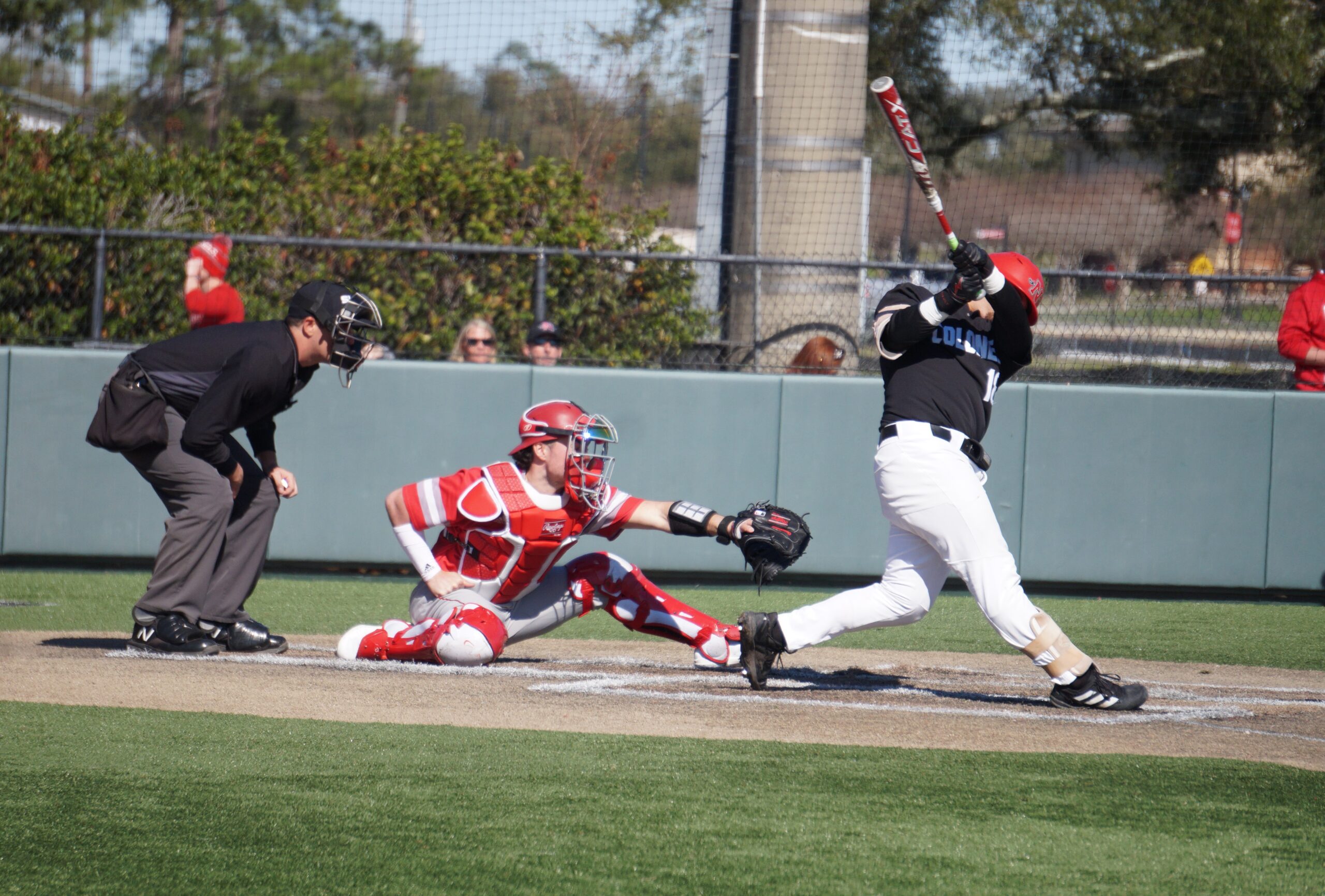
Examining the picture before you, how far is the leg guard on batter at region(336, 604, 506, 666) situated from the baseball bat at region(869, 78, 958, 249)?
2322 millimetres

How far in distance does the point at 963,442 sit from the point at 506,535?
5.83 feet

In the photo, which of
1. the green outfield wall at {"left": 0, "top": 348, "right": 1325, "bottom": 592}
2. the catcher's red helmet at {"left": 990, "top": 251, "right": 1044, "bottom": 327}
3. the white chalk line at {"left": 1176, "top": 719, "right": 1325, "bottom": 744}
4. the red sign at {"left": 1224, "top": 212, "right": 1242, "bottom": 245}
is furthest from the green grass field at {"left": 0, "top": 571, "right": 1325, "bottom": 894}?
the red sign at {"left": 1224, "top": 212, "right": 1242, "bottom": 245}

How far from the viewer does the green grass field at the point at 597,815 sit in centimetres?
289

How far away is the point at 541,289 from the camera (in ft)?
28.0

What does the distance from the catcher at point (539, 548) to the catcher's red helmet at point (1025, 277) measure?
A: 1169mm

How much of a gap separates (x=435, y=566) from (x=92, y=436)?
1.46 meters

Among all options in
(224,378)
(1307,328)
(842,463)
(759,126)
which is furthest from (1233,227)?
(224,378)

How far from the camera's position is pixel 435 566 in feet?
17.2

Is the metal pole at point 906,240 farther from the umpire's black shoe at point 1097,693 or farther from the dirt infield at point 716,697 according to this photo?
the umpire's black shoe at point 1097,693

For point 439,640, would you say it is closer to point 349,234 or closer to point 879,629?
point 879,629

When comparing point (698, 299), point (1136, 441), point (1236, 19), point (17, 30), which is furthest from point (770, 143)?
point (17, 30)

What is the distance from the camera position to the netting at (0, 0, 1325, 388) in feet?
29.5

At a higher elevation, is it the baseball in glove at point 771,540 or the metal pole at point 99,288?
the metal pole at point 99,288

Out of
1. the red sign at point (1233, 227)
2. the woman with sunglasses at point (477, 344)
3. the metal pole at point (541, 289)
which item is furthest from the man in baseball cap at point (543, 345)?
the red sign at point (1233, 227)
